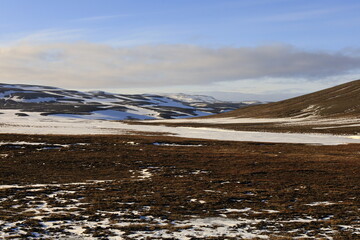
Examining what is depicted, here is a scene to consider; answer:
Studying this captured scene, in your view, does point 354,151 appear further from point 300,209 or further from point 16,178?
point 16,178

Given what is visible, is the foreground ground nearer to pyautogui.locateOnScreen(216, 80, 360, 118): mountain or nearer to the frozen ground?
the frozen ground

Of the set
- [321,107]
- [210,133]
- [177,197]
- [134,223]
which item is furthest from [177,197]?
[321,107]

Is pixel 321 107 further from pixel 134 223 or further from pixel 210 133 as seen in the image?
pixel 134 223

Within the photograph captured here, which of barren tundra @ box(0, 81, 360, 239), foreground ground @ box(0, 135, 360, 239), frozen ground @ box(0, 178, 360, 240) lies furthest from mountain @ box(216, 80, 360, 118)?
frozen ground @ box(0, 178, 360, 240)

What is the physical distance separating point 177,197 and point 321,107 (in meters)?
161

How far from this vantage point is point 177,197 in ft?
71.0

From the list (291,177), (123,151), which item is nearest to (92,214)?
(291,177)

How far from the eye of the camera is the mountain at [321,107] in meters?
156

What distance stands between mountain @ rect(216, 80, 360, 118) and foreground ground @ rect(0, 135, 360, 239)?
12460cm

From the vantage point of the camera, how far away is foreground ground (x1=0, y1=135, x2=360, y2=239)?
15180 millimetres

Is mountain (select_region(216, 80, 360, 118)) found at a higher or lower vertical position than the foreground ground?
higher

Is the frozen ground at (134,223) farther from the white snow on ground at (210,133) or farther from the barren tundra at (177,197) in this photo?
the white snow on ground at (210,133)

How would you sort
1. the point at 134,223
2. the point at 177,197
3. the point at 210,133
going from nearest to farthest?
the point at 134,223 < the point at 177,197 < the point at 210,133

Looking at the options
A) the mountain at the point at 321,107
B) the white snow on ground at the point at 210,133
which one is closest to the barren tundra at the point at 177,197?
the white snow on ground at the point at 210,133
